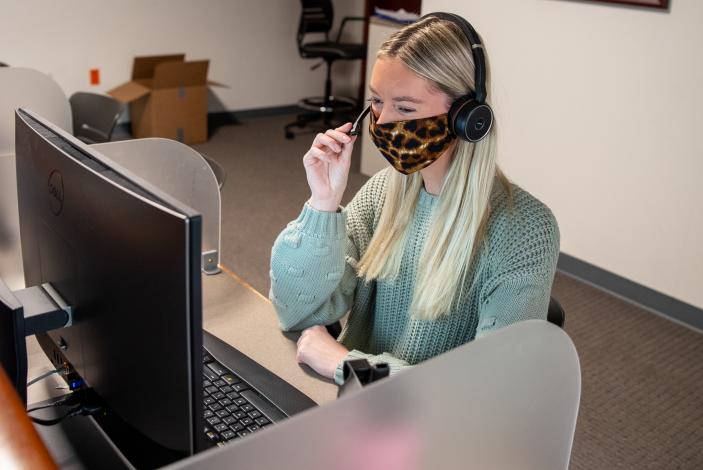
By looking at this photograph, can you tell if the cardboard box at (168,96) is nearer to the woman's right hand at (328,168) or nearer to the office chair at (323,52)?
the office chair at (323,52)

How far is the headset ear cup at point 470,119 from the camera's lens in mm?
1312

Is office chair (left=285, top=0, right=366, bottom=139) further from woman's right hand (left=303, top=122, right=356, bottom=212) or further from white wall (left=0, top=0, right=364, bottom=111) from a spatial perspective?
woman's right hand (left=303, top=122, right=356, bottom=212)

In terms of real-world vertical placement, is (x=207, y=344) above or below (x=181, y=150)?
below

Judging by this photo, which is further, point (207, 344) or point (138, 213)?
point (207, 344)

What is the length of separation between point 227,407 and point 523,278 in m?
0.53

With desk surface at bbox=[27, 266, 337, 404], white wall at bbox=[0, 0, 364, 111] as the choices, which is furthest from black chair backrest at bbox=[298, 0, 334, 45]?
desk surface at bbox=[27, 266, 337, 404]

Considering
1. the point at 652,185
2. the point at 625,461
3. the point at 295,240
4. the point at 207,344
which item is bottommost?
the point at 625,461

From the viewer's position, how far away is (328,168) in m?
1.42

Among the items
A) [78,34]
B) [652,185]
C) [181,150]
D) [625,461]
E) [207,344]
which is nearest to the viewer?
[207,344]

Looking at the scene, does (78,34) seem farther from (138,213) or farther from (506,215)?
(138,213)

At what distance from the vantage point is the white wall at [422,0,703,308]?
10.0 feet

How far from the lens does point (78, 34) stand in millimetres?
4965

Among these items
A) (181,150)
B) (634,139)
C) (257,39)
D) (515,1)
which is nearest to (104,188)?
(181,150)

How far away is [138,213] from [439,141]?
0.71 meters
